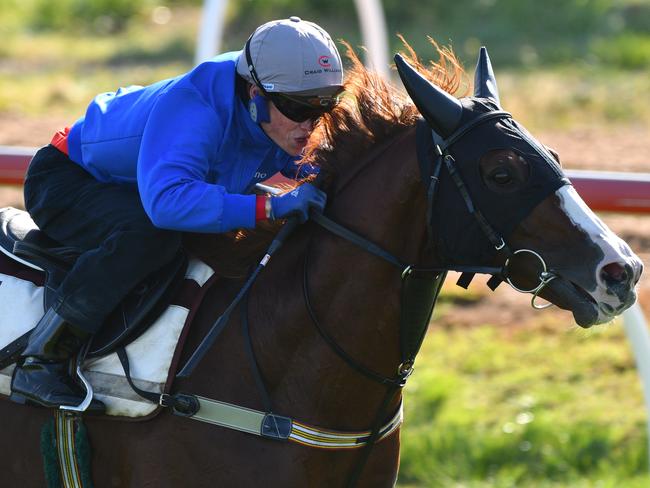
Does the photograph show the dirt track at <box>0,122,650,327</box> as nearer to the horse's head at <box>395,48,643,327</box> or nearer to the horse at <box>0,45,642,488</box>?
the horse at <box>0,45,642,488</box>

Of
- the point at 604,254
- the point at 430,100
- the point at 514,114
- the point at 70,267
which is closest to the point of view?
the point at 604,254

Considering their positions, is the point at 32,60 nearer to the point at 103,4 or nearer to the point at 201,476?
the point at 103,4

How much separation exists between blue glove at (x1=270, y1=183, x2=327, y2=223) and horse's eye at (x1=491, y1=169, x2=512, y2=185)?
0.57 meters

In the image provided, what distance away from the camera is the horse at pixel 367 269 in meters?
3.25

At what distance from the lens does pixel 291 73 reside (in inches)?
140

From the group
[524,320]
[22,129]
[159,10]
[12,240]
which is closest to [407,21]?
[159,10]

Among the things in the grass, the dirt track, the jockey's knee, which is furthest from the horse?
the dirt track

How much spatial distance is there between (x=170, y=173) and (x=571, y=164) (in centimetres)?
723

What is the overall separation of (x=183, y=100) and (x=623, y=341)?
15.2 ft

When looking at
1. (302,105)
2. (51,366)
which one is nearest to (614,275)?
(302,105)

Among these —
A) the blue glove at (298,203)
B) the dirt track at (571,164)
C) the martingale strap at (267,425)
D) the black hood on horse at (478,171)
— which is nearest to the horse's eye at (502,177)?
the black hood on horse at (478,171)

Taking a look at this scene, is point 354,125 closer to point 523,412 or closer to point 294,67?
point 294,67

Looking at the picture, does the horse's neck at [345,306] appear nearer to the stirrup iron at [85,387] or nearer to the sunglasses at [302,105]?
the sunglasses at [302,105]

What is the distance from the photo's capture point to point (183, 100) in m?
3.62
